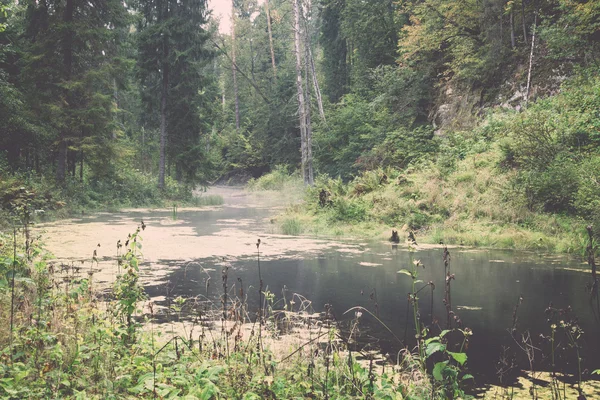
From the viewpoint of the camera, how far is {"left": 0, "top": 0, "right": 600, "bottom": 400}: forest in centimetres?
312

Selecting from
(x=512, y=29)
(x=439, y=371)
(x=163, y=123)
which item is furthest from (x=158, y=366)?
(x=163, y=123)

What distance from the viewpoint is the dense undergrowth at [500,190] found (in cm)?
942

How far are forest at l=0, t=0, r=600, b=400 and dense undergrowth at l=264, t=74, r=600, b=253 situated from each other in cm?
6

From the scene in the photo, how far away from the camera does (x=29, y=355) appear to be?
10.2 feet

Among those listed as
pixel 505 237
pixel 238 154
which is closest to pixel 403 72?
pixel 505 237

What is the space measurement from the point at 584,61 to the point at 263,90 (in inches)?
1313

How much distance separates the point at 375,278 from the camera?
7.20m

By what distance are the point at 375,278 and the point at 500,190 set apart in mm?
5466

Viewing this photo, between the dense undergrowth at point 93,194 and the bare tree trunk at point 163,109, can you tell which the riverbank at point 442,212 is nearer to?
the dense undergrowth at point 93,194

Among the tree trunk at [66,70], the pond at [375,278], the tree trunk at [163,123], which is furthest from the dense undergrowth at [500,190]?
the tree trunk at [163,123]

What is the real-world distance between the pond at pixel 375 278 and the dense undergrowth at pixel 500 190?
3.16ft

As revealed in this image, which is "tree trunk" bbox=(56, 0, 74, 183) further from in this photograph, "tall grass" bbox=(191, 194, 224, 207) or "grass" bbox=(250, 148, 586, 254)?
"grass" bbox=(250, 148, 586, 254)

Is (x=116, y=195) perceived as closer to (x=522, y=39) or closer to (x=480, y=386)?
(x=522, y=39)

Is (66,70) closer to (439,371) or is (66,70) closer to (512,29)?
(512,29)
